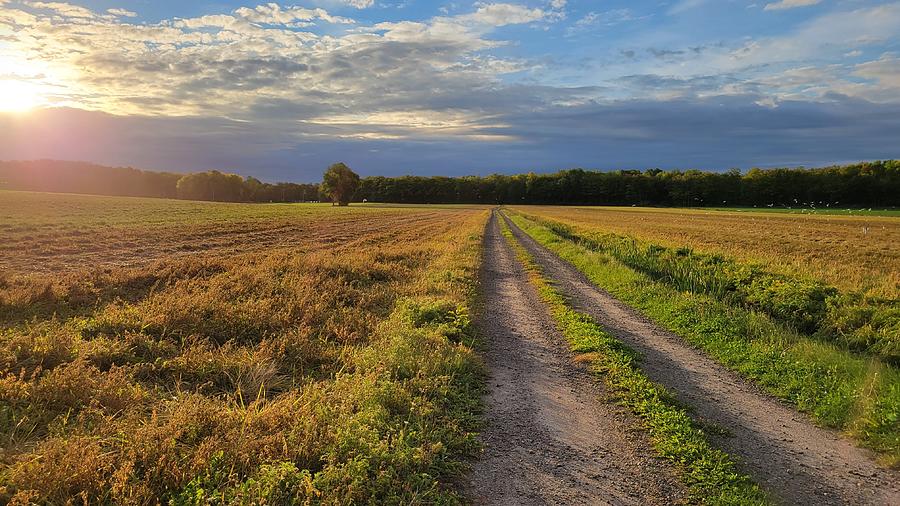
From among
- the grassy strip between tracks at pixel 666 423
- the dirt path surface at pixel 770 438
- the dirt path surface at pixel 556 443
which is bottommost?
the dirt path surface at pixel 770 438

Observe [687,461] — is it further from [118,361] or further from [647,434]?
[118,361]

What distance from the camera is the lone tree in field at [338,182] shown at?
126537mm

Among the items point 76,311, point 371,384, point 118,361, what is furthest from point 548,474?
point 76,311

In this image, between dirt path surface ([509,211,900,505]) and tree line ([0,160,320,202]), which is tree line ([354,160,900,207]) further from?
dirt path surface ([509,211,900,505])

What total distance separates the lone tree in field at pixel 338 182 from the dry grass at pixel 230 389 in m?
117

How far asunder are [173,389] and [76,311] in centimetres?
533

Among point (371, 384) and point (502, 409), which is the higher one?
point (371, 384)

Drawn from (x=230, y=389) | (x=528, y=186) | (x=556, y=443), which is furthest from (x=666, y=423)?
(x=528, y=186)

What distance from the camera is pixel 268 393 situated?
650 centimetres

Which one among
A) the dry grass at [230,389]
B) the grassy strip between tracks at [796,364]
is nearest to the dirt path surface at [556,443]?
the dry grass at [230,389]

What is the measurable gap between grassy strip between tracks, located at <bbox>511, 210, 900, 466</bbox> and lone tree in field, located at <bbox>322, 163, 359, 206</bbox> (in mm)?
119954

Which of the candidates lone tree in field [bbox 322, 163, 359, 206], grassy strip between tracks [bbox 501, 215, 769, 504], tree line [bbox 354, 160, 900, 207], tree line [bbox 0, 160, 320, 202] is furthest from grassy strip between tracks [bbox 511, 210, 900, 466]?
tree line [bbox 0, 160, 320, 202]

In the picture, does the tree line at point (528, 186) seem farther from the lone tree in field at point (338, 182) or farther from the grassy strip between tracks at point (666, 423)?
the grassy strip between tracks at point (666, 423)

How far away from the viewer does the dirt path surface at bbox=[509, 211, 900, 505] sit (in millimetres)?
4633
